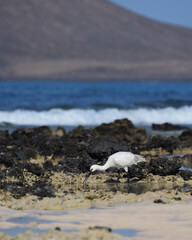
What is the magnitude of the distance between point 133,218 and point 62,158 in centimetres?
659

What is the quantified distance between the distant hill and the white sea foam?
10911 cm

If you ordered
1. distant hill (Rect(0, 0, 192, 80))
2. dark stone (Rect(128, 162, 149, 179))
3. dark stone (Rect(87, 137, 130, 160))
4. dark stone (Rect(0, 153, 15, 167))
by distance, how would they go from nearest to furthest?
dark stone (Rect(128, 162, 149, 179))
dark stone (Rect(0, 153, 15, 167))
dark stone (Rect(87, 137, 130, 160))
distant hill (Rect(0, 0, 192, 80))

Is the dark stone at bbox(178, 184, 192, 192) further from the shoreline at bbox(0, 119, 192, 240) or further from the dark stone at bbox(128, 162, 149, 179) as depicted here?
the dark stone at bbox(128, 162, 149, 179)

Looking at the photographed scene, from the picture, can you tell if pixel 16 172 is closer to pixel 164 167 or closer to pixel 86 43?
pixel 164 167

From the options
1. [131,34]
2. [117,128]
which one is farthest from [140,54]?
[117,128]

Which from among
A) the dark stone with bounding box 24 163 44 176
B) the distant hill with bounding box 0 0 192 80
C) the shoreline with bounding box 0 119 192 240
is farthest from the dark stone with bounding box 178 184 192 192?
the distant hill with bounding box 0 0 192 80

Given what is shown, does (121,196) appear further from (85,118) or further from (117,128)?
(85,118)

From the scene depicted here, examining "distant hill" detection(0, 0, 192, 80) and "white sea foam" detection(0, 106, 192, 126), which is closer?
"white sea foam" detection(0, 106, 192, 126)

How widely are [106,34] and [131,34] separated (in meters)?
9.00

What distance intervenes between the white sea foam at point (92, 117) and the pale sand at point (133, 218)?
25013mm

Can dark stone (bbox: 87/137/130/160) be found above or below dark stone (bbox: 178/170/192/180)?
above

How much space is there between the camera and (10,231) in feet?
22.5

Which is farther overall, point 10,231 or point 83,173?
point 83,173

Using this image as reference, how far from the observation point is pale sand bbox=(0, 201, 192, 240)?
6938mm
